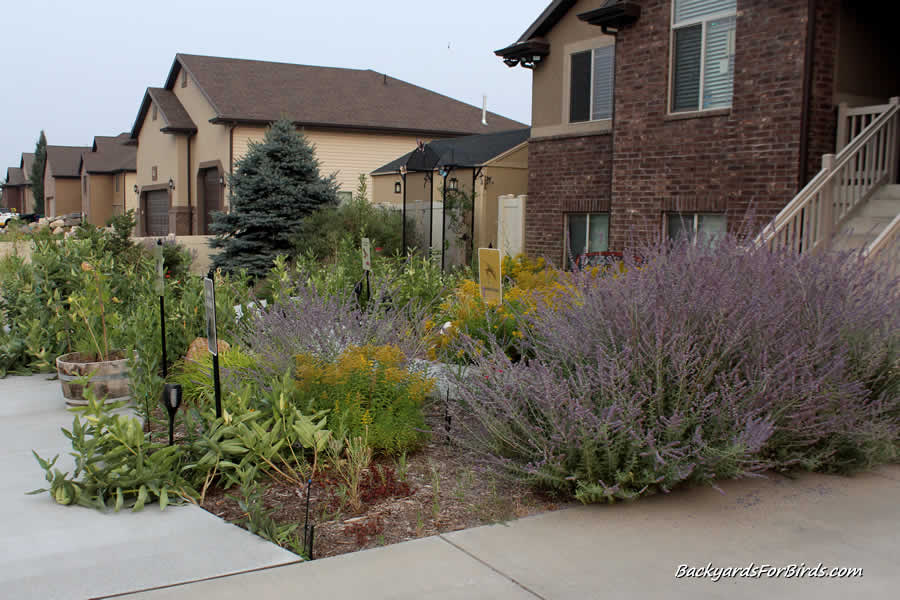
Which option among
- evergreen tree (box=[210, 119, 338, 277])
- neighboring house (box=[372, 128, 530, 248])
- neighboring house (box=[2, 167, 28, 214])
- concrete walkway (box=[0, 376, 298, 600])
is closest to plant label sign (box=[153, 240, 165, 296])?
concrete walkway (box=[0, 376, 298, 600])

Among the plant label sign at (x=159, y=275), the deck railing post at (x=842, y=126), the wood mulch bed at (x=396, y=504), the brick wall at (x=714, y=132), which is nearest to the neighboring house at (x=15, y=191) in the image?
the brick wall at (x=714, y=132)

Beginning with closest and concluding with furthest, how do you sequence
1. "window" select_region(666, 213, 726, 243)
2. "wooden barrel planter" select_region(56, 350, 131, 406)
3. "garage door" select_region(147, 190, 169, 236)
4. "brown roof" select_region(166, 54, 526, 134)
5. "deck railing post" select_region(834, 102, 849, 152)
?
1. "wooden barrel planter" select_region(56, 350, 131, 406)
2. "deck railing post" select_region(834, 102, 849, 152)
3. "window" select_region(666, 213, 726, 243)
4. "brown roof" select_region(166, 54, 526, 134)
5. "garage door" select_region(147, 190, 169, 236)

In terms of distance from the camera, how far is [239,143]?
2820 centimetres

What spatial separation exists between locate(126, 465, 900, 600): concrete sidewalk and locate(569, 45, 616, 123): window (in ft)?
34.3

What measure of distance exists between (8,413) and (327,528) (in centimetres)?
422

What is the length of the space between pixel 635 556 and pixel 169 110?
1212 inches

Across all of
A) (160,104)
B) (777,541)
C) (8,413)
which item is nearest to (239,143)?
(160,104)

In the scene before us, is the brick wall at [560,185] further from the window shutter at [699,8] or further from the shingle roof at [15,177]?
the shingle roof at [15,177]

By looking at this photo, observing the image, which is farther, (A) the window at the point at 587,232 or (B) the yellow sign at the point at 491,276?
(A) the window at the point at 587,232

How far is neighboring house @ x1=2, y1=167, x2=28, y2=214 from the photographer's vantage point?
86.0 metres

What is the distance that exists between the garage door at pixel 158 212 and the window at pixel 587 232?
935 inches

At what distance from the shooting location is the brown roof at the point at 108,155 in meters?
49.6

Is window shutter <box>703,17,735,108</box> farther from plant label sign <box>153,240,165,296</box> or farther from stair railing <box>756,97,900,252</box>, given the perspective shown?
plant label sign <box>153,240,165,296</box>

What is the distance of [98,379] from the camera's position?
24.1ft
